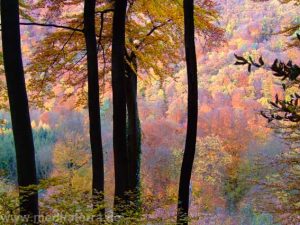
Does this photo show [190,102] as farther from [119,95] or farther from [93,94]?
[93,94]

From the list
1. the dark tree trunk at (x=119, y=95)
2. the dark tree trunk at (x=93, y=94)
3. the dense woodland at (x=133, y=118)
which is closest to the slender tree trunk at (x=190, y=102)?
the dense woodland at (x=133, y=118)

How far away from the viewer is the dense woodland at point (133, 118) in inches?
194

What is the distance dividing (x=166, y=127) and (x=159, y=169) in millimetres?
6498

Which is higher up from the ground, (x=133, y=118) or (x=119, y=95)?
(x=119, y=95)

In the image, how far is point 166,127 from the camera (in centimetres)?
3762

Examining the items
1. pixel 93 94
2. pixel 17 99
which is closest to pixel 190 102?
pixel 93 94

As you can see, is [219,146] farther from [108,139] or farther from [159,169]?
[108,139]

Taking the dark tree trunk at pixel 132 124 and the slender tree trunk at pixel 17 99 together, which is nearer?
the slender tree trunk at pixel 17 99

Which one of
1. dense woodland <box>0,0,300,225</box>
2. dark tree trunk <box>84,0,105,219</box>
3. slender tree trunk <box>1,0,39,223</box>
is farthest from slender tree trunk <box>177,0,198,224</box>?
slender tree trunk <box>1,0,39,223</box>

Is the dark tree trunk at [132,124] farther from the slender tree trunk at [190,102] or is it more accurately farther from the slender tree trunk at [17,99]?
the slender tree trunk at [17,99]

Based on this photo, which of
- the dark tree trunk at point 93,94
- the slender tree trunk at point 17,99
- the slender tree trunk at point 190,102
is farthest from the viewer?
the dark tree trunk at point 93,94

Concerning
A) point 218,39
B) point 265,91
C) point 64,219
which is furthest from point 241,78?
point 64,219

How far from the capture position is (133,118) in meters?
10.9

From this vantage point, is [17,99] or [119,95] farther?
[119,95]
